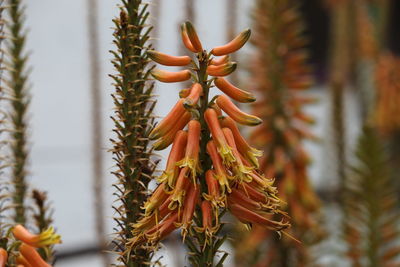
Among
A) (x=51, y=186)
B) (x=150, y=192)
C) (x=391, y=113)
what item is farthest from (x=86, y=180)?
(x=150, y=192)

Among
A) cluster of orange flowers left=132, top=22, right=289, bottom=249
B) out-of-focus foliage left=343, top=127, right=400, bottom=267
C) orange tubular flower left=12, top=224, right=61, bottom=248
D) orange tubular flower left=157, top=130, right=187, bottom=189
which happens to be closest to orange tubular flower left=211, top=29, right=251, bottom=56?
cluster of orange flowers left=132, top=22, right=289, bottom=249

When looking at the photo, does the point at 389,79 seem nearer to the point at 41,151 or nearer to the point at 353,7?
the point at 353,7

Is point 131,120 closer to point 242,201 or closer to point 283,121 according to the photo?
point 242,201

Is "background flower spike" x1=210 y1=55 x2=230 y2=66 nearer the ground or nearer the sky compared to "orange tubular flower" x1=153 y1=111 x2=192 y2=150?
nearer the sky

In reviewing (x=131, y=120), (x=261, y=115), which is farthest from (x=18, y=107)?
(x=261, y=115)

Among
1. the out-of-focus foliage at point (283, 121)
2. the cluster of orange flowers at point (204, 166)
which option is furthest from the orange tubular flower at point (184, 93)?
the out-of-focus foliage at point (283, 121)

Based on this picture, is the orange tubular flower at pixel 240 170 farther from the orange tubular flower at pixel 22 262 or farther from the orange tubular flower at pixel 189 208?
the orange tubular flower at pixel 22 262

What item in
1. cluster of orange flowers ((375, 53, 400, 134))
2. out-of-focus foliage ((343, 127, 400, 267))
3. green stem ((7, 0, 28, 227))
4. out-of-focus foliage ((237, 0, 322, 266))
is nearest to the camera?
green stem ((7, 0, 28, 227))

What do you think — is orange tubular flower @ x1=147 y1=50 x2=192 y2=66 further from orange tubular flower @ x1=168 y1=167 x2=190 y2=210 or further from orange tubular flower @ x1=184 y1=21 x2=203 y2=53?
orange tubular flower @ x1=168 y1=167 x2=190 y2=210
